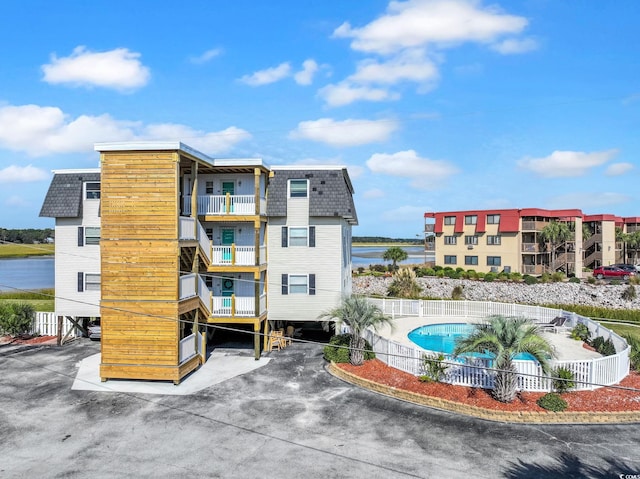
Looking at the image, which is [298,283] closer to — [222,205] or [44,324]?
[222,205]

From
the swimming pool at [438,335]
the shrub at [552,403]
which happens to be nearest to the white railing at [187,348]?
the swimming pool at [438,335]

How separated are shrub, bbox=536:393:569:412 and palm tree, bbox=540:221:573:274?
44.2 metres

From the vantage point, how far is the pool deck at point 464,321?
72.1ft

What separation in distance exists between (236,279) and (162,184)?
690 centimetres

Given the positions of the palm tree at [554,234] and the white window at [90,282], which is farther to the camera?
the palm tree at [554,234]

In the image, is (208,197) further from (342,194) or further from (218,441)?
(218,441)

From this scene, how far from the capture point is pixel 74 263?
82.0 ft

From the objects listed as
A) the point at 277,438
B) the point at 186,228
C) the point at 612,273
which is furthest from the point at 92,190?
the point at 612,273

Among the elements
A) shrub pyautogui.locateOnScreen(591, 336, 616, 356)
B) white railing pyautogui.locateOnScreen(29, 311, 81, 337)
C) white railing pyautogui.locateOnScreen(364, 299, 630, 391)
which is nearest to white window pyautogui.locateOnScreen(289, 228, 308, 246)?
white railing pyautogui.locateOnScreen(364, 299, 630, 391)

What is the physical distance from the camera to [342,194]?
2442 cm

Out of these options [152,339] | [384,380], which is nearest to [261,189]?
[152,339]

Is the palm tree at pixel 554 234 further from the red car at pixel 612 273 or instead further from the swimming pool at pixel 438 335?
the swimming pool at pixel 438 335

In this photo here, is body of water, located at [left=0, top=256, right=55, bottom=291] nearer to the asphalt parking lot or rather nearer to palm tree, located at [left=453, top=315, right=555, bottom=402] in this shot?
the asphalt parking lot

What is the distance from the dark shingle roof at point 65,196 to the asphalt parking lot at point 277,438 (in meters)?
9.88
